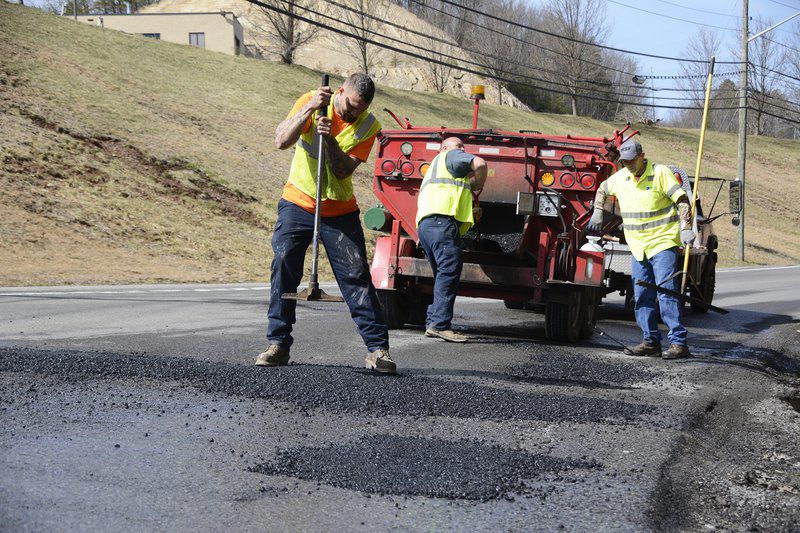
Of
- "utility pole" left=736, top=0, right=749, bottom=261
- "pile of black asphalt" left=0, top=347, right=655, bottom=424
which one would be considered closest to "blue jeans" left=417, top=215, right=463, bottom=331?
"pile of black asphalt" left=0, top=347, right=655, bottom=424

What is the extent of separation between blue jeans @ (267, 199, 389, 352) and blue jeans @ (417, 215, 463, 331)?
6.40 feet

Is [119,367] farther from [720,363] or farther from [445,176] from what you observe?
[720,363]

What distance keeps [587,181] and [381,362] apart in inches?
140

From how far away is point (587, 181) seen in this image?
8867mm

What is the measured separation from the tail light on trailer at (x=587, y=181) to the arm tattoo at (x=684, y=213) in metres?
0.92

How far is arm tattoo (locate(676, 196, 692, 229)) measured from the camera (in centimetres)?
812

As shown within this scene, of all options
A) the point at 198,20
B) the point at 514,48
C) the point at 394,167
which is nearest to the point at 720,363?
the point at 394,167

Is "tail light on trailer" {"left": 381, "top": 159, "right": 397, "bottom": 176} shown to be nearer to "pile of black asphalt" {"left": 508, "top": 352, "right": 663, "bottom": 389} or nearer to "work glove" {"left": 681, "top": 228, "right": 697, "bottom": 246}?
"pile of black asphalt" {"left": 508, "top": 352, "right": 663, "bottom": 389}

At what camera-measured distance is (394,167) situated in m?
9.19

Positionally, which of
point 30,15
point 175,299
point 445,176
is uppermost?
point 30,15

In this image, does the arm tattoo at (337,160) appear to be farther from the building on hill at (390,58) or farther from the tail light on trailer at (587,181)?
the building on hill at (390,58)

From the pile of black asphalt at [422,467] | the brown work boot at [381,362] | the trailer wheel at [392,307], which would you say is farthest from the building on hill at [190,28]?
the pile of black asphalt at [422,467]

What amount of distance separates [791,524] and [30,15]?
3682 centimetres

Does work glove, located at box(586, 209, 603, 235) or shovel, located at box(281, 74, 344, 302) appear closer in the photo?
shovel, located at box(281, 74, 344, 302)
